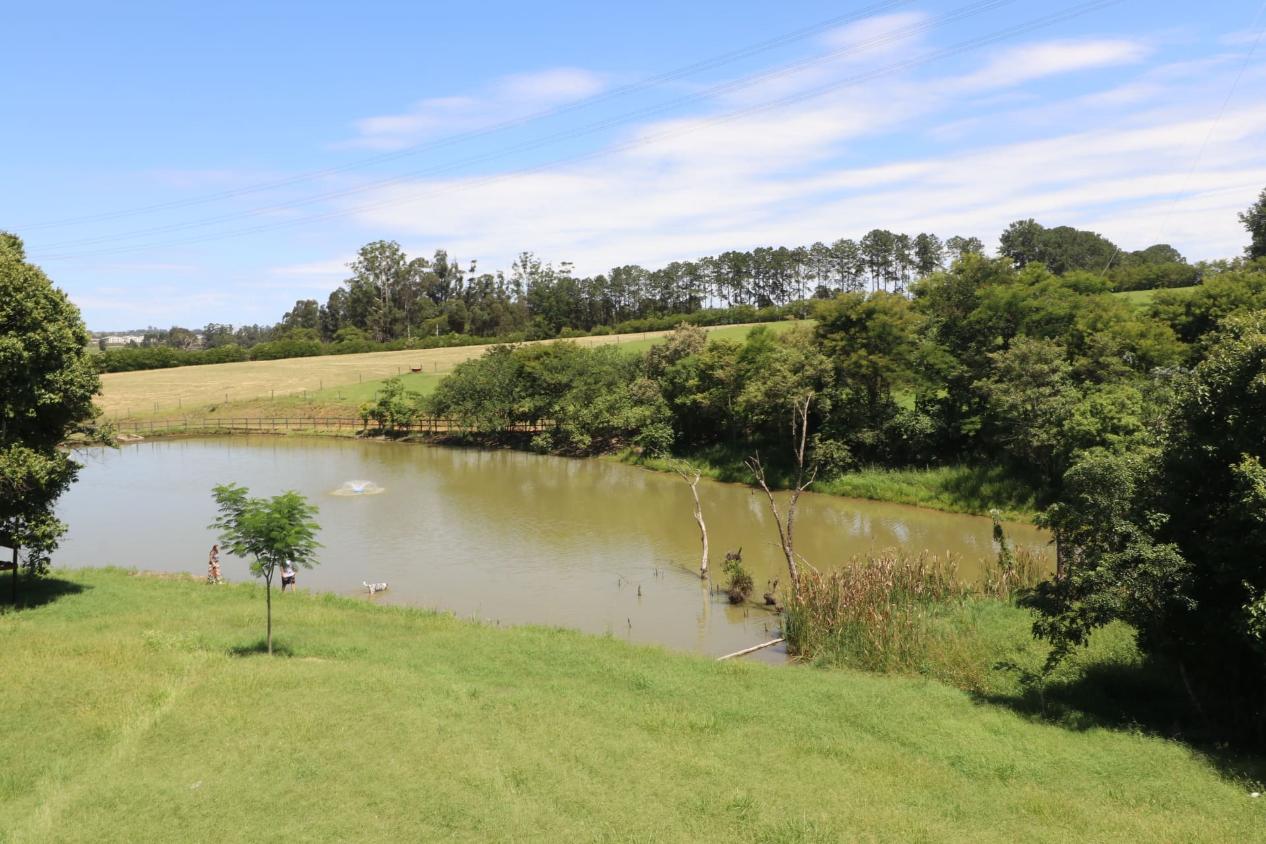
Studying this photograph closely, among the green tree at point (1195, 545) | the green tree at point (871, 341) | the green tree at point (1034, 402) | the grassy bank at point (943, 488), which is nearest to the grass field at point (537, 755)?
the green tree at point (1195, 545)

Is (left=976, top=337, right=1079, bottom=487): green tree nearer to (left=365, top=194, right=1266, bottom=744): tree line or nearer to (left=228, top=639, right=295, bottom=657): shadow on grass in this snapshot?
(left=365, top=194, right=1266, bottom=744): tree line

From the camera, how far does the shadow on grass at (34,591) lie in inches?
788

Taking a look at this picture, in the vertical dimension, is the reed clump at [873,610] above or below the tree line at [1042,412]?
below

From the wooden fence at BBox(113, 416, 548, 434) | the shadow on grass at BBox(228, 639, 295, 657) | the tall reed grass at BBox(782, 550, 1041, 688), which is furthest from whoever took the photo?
the wooden fence at BBox(113, 416, 548, 434)

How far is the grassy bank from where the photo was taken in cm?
3462

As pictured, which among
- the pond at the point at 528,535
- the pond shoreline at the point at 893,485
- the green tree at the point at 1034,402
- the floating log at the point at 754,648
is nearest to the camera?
the floating log at the point at 754,648

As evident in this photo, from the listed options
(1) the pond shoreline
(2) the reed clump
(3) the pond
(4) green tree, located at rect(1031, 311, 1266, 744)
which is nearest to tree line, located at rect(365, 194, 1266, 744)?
(4) green tree, located at rect(1031, 311, 1266, 744)

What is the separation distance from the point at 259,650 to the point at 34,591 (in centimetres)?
840

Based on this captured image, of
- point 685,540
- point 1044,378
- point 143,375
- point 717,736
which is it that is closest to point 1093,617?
point 717,736

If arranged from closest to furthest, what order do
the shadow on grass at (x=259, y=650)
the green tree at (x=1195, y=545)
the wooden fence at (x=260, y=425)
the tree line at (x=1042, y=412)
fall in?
the green tree at (x=1195, y=545) → the tree line at (x=1042, y=412) → the shadow on grass at (x=259, y=650) → the wooden fence at (x=260, y=425)

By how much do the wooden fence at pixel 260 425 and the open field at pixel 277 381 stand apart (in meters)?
2.67

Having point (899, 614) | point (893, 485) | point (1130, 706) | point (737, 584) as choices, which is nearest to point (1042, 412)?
point (893, 485)

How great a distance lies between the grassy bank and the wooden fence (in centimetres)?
3495

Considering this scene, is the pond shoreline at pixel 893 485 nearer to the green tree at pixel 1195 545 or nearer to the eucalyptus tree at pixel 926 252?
the green tree at pixel 1195 545
